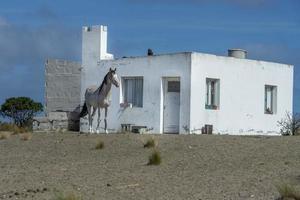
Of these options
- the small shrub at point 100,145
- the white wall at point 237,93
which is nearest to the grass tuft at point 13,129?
the white wall at point 237,93

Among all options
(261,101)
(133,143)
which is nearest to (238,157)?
(133,143)

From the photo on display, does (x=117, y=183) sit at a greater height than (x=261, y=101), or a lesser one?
lesser

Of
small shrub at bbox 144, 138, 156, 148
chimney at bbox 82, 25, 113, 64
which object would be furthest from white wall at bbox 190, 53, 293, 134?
small shrub at bbox 144, 138, 156, 148

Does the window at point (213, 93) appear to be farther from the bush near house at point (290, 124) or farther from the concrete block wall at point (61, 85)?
the concrete block wall at point (61, 85)

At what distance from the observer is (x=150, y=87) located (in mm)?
35438

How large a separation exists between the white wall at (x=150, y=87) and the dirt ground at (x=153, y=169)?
7055 millimetres

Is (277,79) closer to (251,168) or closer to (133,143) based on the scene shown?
(133,143)

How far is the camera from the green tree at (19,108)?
4878cm

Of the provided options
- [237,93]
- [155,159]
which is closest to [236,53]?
[237,93]

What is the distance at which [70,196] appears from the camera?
1443 centimetres

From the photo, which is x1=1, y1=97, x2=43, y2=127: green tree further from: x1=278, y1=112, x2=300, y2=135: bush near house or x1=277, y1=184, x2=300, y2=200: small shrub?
x1=277, y1=184, x2=300, y2=200: small shrub

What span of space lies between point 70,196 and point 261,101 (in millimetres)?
24525

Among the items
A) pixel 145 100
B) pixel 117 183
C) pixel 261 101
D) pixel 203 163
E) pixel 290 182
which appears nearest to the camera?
pixel 290 182

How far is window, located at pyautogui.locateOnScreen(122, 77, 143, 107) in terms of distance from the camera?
3628cm
